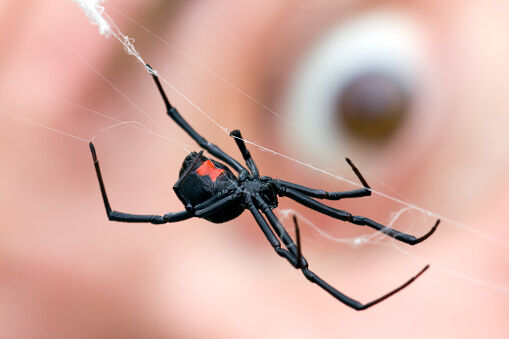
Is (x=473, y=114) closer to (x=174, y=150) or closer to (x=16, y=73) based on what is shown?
(x=174, y=150)

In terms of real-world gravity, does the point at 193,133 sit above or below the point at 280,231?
above

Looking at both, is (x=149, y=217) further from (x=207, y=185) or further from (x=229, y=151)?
(x=229, y=151)

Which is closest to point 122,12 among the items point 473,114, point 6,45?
point 6,45

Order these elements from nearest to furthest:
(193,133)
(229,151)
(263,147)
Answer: (193,133)
(263,147)
(229,151)

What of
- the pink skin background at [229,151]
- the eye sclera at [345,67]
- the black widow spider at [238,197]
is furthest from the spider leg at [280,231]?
the eye sclera at [345,67]

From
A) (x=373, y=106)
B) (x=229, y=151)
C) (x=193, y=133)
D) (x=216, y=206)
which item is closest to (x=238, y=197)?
(x=216, y=206)

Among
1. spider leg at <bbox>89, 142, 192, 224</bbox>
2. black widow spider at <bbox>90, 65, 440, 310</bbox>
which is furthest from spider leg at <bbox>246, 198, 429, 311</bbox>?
spider leg at <bbox>89, 142, 192, 224</bbox>

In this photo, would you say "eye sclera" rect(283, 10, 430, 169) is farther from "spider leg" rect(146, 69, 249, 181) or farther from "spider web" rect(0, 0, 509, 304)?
"spider leg" rect(146, 69, 249, 181)
